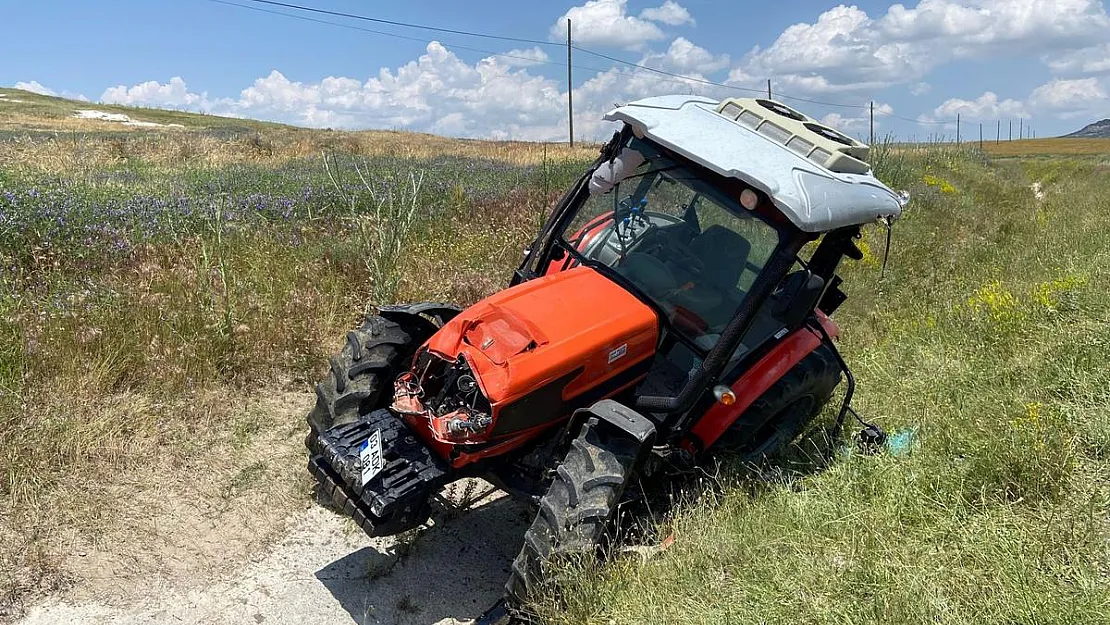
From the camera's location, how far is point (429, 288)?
7.17 m

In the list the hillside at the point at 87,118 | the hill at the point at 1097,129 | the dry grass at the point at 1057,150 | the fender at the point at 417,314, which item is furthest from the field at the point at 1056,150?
the hill at the point at 1097,129

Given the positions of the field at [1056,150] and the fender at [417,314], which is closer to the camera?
the fender at [417,314]

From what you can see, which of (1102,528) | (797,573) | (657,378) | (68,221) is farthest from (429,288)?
(1102,528)

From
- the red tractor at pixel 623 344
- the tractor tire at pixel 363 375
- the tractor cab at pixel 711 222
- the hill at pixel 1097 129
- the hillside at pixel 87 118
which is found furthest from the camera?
the hill at pixel 1097 129

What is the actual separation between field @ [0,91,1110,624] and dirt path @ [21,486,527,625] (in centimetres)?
21

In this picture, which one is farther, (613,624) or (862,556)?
(862,556)

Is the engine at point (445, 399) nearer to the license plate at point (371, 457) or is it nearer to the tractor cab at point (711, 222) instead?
the license plate at point (371, 457)

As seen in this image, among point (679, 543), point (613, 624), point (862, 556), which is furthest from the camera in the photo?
point (679, 543)

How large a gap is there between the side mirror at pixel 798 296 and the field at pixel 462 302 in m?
1.02

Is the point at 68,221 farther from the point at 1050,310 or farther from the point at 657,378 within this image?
the point at 1050,310

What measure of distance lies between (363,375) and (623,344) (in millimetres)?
1420

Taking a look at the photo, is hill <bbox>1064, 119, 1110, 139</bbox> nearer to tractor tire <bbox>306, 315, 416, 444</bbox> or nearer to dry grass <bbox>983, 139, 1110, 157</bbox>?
dry grass <bbox>983, 139, 1110, 157</bbox>

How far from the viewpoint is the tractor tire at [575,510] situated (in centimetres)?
328

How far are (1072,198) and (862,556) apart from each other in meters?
19.5
